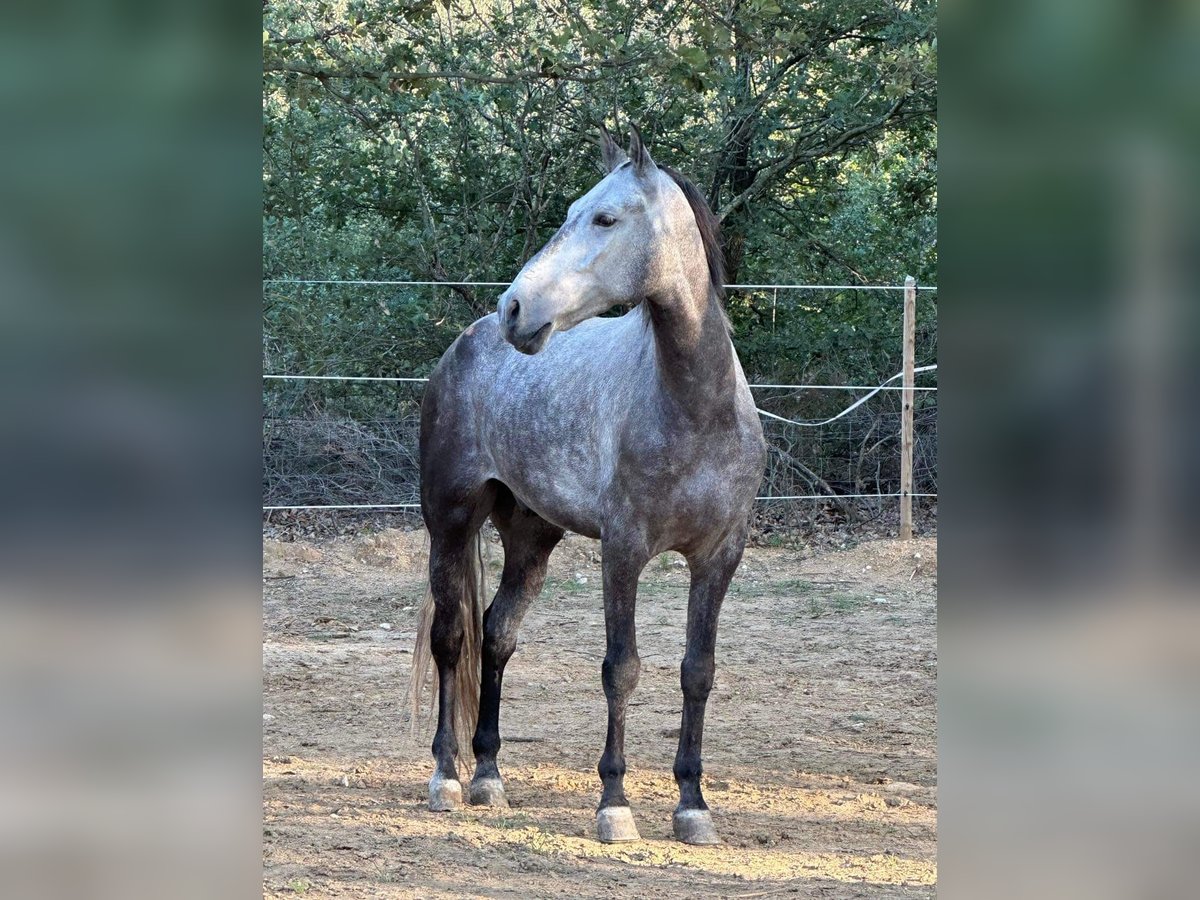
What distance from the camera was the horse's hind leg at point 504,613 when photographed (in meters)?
4.32

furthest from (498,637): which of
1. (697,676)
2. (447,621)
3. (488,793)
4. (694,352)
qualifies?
(694,352)

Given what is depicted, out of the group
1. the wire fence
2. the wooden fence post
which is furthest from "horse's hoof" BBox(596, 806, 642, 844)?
the wire fence

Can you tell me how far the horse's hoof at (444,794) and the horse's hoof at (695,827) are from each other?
84cm

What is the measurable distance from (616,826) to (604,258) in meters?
1.76

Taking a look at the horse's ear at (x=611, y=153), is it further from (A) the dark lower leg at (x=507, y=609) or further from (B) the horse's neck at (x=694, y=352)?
(A) the dark lower leg at (x=507, y=609)

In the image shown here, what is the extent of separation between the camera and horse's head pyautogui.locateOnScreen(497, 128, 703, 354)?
10.9 feet

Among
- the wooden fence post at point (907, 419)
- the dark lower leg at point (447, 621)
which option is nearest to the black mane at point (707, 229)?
the dark lower leg at point (447, 621)
